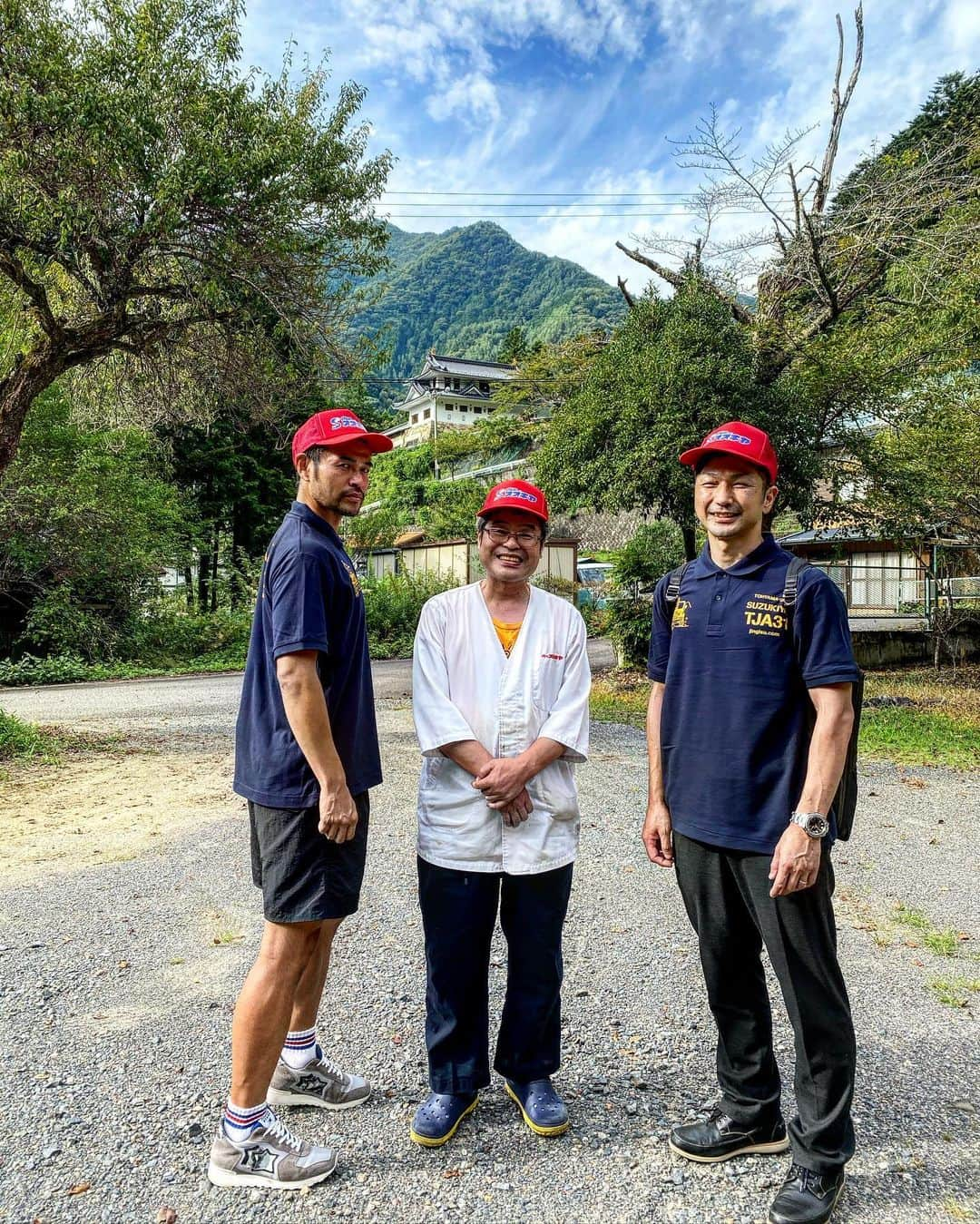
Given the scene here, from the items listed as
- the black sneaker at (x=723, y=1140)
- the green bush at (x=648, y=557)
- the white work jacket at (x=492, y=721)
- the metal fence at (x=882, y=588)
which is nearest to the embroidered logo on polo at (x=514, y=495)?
the white work jacket at (x=492, y=721)

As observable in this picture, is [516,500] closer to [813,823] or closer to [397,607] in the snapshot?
[813,823]

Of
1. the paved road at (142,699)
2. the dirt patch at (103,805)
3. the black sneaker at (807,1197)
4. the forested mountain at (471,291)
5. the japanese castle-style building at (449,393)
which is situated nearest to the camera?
the black sneaker at (807,1197)

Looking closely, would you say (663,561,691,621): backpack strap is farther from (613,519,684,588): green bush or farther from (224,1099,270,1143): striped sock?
(613,519,684,588): green bush

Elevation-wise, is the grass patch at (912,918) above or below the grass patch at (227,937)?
below

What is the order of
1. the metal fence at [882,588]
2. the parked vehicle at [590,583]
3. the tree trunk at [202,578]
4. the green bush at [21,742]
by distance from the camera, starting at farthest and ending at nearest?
the parked vehicle at [590,583] → the tree trunk at [202,578] → the metal fence at [882,588] → the green bush at [21,742]

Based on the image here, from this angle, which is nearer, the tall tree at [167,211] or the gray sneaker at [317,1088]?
the gray sneaker at [317,1088]

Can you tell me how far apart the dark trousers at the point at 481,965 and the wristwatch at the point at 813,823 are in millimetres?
696

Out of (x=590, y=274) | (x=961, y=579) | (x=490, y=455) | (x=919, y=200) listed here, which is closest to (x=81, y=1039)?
(x=919, y=200)

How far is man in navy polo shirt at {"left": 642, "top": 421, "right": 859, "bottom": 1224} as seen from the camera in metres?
1.98

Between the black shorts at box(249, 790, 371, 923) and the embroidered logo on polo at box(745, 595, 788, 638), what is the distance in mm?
1211

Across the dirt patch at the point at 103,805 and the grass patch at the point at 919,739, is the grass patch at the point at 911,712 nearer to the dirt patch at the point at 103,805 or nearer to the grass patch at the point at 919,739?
the grass patch at the point at 919,739

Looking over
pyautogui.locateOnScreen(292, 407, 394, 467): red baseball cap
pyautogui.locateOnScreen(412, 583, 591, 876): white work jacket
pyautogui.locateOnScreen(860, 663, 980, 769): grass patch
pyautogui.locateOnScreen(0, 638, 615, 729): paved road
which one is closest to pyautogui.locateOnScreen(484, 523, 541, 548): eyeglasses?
pyautogui.locateOnScreen(412, 583, 591, 876): white work jacket

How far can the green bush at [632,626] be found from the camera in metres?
12.3

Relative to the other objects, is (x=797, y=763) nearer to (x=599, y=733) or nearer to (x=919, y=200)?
(x=599, y=733)
